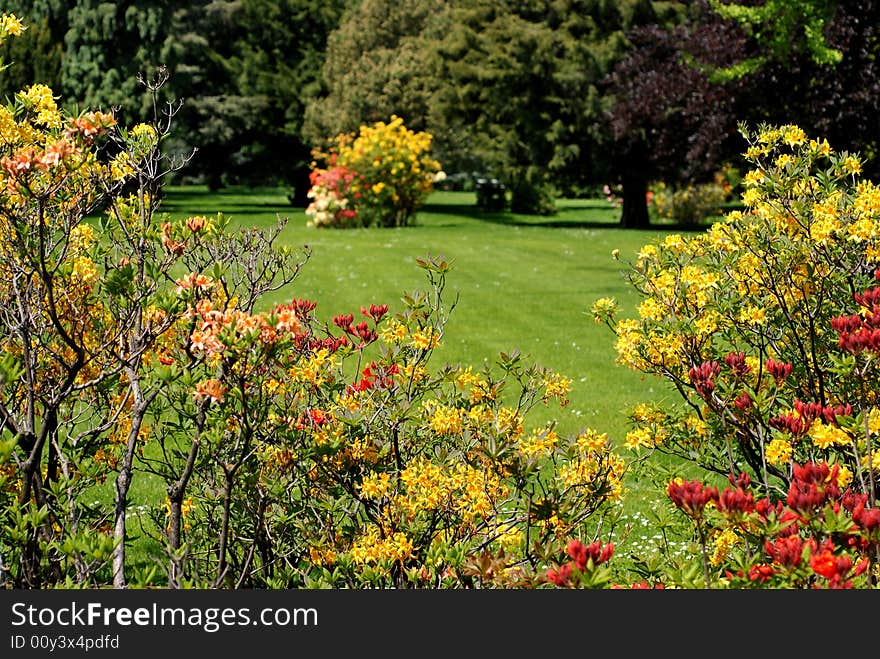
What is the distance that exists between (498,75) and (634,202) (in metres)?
5.29

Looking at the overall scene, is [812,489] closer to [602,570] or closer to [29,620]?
[602,570]

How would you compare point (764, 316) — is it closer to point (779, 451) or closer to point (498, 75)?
Result: point (779, 451)

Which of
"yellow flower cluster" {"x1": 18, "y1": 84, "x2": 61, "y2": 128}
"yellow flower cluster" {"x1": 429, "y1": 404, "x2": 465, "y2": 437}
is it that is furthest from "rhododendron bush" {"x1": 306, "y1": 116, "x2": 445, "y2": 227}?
"yellow flower cluster" {"x1": 429, "y1": 404, "x2": 465, "y2": 437}

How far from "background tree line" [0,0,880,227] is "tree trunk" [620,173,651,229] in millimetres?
53

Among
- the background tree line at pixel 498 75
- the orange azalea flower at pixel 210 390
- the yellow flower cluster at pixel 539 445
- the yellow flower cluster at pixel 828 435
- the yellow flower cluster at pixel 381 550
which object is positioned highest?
the background tree line at pixel 498 75

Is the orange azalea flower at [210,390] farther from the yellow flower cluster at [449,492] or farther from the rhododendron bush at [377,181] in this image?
the rhododendron bush at [377,181]

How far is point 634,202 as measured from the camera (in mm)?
27797

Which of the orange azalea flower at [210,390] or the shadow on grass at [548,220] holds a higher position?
the orange azalea flower at [210,390]

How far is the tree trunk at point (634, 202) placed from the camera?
90.7ft

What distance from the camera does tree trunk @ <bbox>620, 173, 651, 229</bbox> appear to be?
2764 cm

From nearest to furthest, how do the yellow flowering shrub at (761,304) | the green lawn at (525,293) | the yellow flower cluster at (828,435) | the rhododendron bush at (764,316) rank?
the yellow flower cluster at (828,435)
the rhododendron bush at (764,316)
the yellow flowering shrub at (761,304)
the green lawn at (525,293)

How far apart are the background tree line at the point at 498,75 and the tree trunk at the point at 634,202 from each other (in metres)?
0.05

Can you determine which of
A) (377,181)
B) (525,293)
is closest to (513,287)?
(525,293)

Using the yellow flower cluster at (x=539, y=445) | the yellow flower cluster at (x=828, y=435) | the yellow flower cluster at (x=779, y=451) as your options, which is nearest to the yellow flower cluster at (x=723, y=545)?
the yellow flower cluster at (x=779, y=451)
